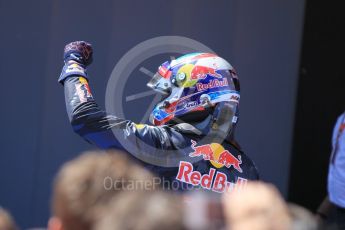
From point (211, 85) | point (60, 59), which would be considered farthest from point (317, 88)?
point (211, 85)

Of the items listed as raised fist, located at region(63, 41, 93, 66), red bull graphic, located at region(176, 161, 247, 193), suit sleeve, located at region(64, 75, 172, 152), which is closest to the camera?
suit sleeve, located at region(64, 75, 172, 152)

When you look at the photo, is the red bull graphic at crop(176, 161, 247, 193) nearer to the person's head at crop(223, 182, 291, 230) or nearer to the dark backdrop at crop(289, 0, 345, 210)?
the person's head at crop(223, 182, 291, 230)

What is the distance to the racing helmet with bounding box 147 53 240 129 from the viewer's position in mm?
3262

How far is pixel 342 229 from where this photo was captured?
4.51m

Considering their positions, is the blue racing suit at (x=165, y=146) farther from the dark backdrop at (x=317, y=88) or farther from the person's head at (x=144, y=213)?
the dark backdrop at (x=317, y=88)

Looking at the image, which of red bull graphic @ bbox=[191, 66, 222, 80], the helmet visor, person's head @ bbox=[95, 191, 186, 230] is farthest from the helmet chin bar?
person's head @ bbox=[95, 191, 186, 230]

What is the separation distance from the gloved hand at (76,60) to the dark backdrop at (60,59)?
1933 mm

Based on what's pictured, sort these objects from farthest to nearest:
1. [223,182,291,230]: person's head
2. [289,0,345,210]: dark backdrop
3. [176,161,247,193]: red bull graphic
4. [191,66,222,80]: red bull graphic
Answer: [289,0,345,210]: dark backdrop
[191,66,222,80]: red bull graphic
[176,161,247,193]: red bull graphic
[223,182,291,230]: person's head

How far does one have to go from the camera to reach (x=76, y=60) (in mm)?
3186

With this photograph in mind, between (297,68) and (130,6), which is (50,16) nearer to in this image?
(130,6)

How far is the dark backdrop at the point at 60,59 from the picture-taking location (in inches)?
203

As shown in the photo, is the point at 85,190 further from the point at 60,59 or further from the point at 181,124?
the point at 60,59

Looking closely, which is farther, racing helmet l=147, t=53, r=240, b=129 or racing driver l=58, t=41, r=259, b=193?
racing helmet l=147, t=53, r=240, b=129

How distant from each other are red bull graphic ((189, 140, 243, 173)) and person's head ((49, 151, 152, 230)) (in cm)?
121
